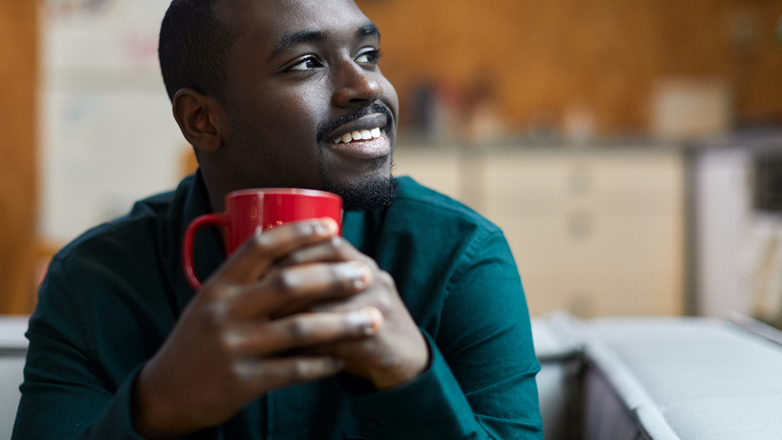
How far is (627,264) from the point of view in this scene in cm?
311

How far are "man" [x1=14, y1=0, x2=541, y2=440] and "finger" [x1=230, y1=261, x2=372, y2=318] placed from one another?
0.06 metres

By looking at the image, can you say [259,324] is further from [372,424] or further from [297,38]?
[297,38]

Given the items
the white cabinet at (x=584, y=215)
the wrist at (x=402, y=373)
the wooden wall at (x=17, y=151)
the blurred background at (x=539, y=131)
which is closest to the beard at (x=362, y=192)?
the wrist at (x=402, y=373)

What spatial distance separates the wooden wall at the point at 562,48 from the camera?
3812 millimetres

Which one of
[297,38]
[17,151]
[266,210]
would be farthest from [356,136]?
[17,151]

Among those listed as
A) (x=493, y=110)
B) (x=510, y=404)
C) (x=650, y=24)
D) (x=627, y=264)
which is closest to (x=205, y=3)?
(x=510, y=404)

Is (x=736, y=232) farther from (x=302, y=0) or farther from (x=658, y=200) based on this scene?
(x=302, y=0)

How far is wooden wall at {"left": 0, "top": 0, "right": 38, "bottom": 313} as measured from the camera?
246 cm

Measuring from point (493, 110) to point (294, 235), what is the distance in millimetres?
3538

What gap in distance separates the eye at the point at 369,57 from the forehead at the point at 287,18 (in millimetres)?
37

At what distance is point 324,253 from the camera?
0.44m

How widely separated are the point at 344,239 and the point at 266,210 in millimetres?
89

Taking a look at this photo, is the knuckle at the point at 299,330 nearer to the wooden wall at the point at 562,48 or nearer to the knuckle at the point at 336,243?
the knuckle at the point at 336,243

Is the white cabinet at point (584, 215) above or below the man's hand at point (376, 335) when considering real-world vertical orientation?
below
